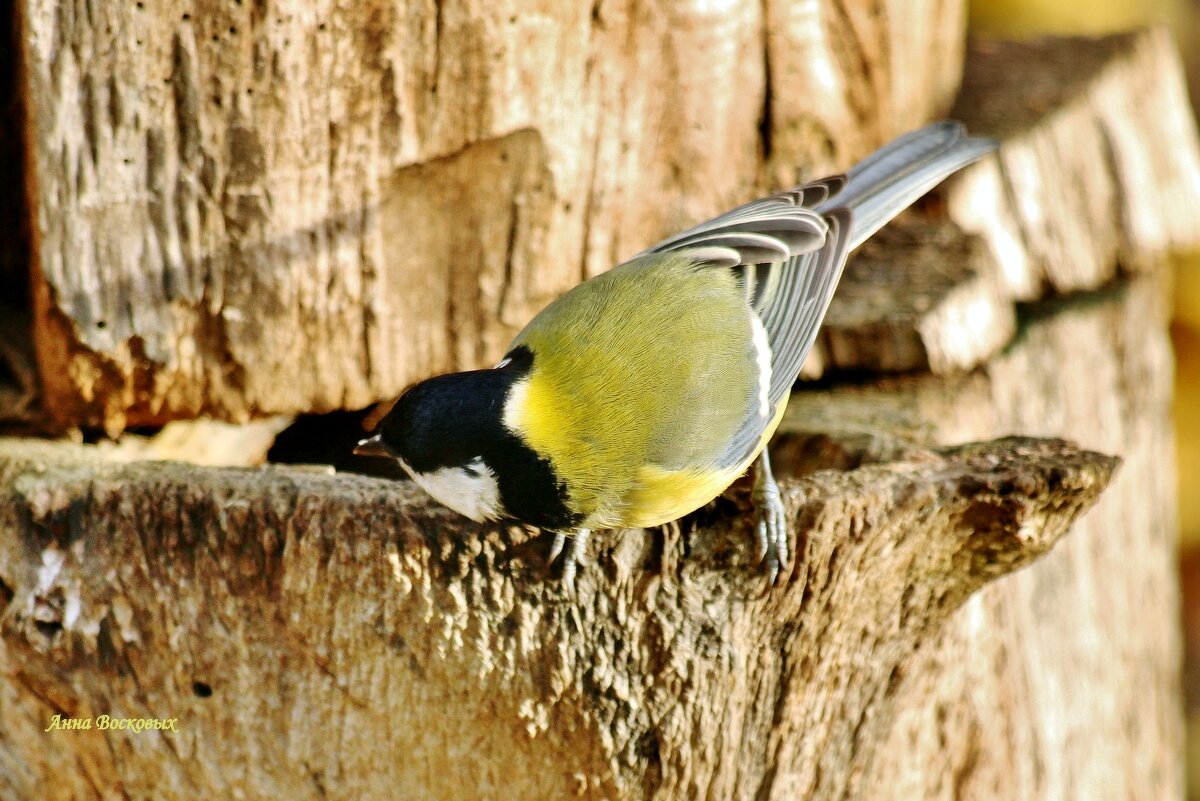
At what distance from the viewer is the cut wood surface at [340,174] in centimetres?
165

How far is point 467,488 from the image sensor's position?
1.37m

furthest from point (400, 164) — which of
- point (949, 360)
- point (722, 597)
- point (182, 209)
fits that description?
point (949, 360)

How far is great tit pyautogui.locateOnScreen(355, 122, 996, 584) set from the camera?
139 cm

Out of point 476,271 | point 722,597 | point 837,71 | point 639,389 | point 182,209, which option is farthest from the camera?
point 837,71

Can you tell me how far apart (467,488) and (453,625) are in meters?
0.16

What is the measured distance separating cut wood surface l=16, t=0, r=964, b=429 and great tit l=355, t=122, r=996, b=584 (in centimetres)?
21

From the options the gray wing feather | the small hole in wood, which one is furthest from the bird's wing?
the small hole in wood

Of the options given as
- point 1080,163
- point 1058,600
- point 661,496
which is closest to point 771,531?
A: point 661,496

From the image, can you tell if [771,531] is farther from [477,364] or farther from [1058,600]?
[1058,600]

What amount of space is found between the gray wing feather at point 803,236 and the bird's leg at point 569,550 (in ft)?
1.07

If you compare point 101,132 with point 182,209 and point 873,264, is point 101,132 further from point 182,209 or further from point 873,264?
point 873,264

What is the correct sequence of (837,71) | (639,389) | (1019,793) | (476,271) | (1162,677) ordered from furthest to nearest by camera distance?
(1162,677), (837,71), (1019,793), (476,271), (639,389)

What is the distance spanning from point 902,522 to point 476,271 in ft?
2.73

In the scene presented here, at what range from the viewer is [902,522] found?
1.43 m
